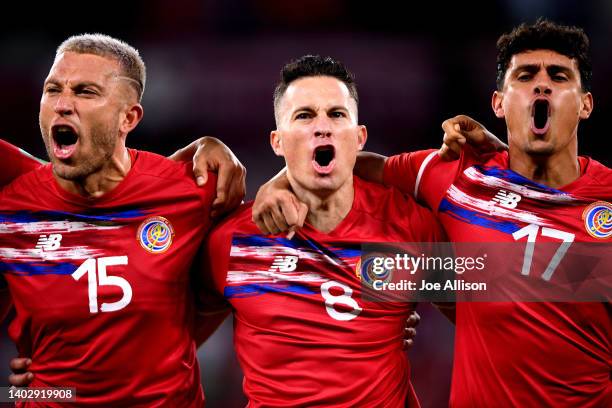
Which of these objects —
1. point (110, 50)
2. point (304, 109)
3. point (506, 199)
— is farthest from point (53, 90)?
point (506, 199)

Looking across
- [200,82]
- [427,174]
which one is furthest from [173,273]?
[200,82]

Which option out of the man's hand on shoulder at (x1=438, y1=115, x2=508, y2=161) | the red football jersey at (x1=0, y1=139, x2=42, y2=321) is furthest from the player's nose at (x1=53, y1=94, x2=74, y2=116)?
the man's hand on shoulder at (x1=438, y1=115, x2=508, y2=161)

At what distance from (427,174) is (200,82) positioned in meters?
3.60

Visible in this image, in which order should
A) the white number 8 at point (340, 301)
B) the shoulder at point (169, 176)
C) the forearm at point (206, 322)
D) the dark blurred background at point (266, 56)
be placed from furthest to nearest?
the dark blurred background at point (266, 56), the forearm at point (206, 322), the shoulder at point (169, 176), the white number 8 at point (340, 301)

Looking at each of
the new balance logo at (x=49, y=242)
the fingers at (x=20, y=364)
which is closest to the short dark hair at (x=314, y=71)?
the new balance logo at (x=49, y=242)

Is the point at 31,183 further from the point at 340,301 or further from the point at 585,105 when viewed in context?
the point at 585,105

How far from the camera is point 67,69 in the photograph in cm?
290

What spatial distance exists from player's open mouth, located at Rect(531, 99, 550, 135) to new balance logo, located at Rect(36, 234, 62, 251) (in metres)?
1.92

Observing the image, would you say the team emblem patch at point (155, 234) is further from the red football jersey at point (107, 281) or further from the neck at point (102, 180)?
the neck at point (102, 180)

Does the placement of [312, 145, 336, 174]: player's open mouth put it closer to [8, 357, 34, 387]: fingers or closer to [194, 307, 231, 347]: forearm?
[194, 307, 231, 347]: forearm

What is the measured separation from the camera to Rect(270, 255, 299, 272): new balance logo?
2.84 m

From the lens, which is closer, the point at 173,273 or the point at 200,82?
the point at 173,273

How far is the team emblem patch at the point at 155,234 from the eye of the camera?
114 inches

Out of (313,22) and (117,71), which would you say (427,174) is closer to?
(117,71)
